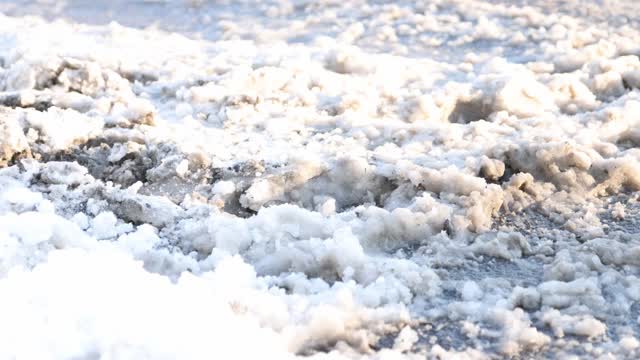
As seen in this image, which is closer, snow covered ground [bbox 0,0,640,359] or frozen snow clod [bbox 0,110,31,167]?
snow covered ground [bbox 0,0,640,359]

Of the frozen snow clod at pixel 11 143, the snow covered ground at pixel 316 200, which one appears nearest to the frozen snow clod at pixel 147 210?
the snow covered ground at pixel 316 200

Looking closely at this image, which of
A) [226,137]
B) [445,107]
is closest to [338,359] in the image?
[226,137]

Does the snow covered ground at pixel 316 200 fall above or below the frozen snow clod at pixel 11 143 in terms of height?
below

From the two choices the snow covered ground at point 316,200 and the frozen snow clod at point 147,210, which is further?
the frozen snow clod at point 147,210

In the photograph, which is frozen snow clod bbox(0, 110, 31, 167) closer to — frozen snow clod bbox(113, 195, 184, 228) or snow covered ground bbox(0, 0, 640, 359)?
snow covered ground bbox(0, 0, 640, 359)

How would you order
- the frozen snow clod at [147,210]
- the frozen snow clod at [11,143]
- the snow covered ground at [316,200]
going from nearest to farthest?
1. the snow covered ground at [316,200]
2. the frozen snow clod at [147,210]
3. the frozen snow clod at [11,143]

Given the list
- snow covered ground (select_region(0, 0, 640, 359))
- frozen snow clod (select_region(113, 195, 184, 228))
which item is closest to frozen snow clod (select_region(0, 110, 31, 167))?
snow covered ground (select_region(0, 0, 640, 359))

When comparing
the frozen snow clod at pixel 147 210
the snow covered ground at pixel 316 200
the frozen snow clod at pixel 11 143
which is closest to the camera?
the snow covered ground at pixel 316 200

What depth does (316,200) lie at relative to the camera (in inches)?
120

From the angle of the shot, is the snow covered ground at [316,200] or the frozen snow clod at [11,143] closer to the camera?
the snow covered ground at [316,200]

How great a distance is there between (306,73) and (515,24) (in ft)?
7.49

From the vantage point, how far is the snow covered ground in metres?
2.18

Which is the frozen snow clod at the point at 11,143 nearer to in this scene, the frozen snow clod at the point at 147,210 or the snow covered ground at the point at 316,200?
the snow covered ground at the point at 316,200

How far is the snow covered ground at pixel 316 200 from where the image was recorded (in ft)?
7.14
